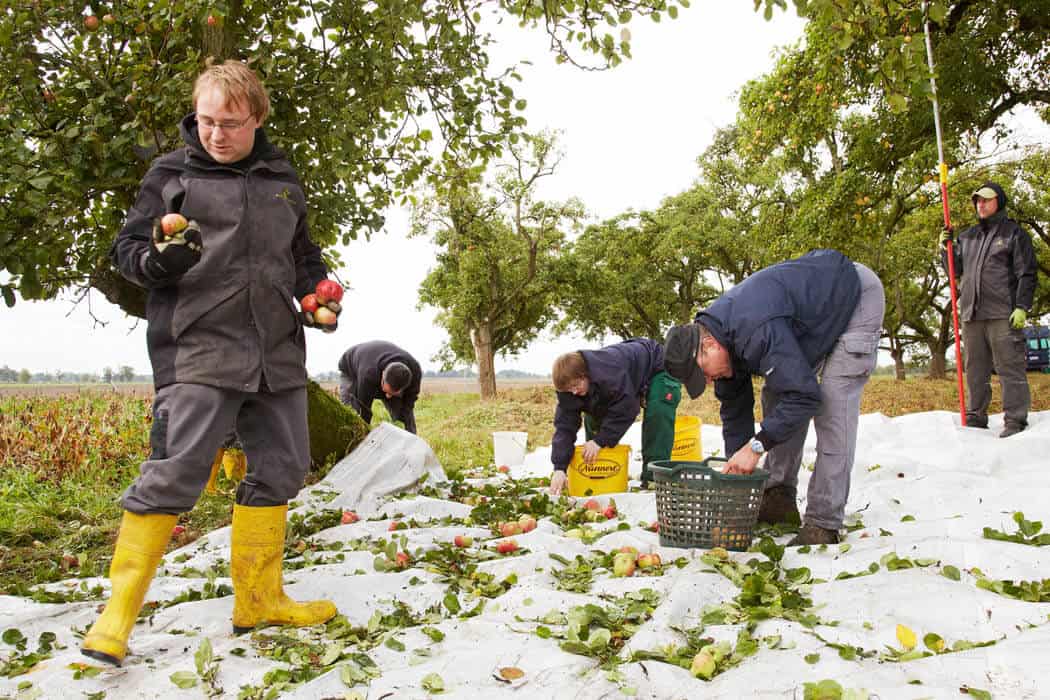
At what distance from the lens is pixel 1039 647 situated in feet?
7.24

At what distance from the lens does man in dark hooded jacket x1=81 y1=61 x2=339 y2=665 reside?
272 centimetres

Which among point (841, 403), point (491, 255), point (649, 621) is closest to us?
point (649, 621)

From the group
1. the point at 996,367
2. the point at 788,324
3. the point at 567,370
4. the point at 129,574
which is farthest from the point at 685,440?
the point at 129,574

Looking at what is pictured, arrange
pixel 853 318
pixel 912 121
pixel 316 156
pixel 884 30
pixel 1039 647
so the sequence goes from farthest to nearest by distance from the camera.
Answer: pixel 912 121 → pixel 316 156 → pixel 853 318 → pixel 884 30 → pixel 1039 647

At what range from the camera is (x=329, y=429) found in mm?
6289

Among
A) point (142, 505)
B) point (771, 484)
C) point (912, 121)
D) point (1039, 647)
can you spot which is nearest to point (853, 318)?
point (771, 484)

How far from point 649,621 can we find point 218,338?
1889 mm

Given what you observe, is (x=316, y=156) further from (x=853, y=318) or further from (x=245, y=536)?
(x=853, y=318)

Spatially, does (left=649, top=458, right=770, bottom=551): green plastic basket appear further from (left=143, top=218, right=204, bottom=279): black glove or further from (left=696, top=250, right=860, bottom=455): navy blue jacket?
(left=143, top=218, right=204, bottom=279): black glove

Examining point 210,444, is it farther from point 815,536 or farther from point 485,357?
point 485,357

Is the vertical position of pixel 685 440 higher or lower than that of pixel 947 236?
lower

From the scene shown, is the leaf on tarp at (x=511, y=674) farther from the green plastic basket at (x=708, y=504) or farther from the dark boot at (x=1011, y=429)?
the dark boot at (x=1011, y=429)

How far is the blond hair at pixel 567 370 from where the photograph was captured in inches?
200

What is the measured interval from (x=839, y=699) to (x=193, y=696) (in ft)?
6.40
